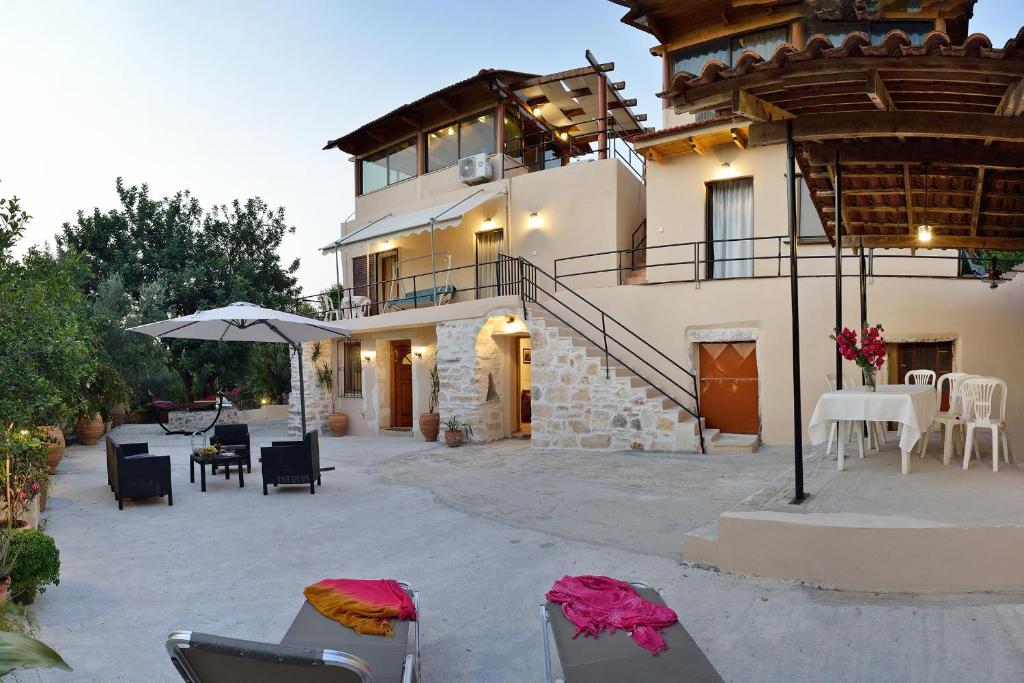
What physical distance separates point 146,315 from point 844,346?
17072mm

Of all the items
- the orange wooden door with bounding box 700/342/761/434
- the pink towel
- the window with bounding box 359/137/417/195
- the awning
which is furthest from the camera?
the window with bounding box 359/137/417/195

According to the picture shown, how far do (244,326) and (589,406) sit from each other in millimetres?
5756

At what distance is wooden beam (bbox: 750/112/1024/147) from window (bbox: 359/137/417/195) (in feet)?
45.2

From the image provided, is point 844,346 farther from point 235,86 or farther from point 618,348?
point 235,86

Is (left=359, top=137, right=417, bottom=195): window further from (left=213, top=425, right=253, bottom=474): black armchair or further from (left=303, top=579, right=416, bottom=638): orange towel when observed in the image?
(left=303, top=579, right=416, bottom=638): orange towel

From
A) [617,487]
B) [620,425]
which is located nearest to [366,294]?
[620,425]

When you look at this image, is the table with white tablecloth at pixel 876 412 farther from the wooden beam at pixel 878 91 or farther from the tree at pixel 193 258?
the tree at pixel 193 258

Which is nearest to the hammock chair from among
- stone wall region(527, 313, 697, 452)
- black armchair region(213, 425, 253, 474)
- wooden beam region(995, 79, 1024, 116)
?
stone wall region(527, 313, 697, 452)

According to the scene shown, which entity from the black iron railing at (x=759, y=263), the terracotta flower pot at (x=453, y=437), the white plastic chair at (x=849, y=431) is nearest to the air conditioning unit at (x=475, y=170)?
the black iron railing at (x=759, y=263)

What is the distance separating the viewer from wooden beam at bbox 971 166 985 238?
6704mm

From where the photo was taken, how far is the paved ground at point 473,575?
3.39m

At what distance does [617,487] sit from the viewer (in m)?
7.98

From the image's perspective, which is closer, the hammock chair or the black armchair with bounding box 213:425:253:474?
the black armchair with bounding box 213:425:253:474

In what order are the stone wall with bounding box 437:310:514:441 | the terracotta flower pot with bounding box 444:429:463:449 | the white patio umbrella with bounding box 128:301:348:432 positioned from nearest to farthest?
the white patio umbrella with bounding box 128:301:348:432
the terracotta flower pot with bounding box 444:429:463:449
the stone wall with bounding box 437:310:514:441
